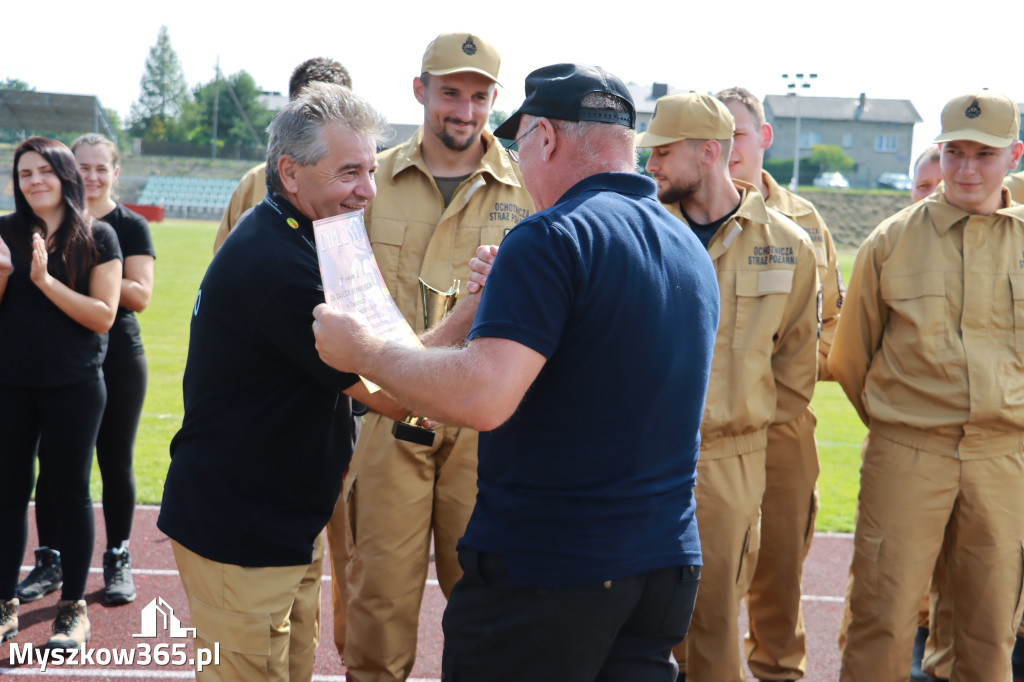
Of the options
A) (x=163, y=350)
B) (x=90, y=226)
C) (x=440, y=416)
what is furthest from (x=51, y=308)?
(x=163, y=350)

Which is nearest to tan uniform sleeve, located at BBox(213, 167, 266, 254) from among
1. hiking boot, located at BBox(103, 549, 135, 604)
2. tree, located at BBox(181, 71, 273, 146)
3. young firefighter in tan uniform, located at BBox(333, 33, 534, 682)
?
young firefighter in tan uniform, located at BBox(333, 33, 534, 682)

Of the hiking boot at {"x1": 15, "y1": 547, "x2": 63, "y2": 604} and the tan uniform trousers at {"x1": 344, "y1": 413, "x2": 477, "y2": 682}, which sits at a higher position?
the tan uniform trousers at {"x1": 344, "y1": 413, "x2": 477, "y2": 682}

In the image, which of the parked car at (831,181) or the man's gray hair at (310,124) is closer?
the man's gray hair at (310,124)

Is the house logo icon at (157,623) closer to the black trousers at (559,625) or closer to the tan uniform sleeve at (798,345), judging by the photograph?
the black trousers at (559,625)

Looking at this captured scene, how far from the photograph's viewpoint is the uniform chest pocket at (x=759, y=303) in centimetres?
394

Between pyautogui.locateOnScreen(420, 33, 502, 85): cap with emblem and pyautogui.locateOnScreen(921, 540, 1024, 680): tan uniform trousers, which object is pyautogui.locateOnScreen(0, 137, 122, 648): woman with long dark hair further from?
pyautogui.locateOnScreen(921, 540, 1024, 680): tan uniform trousers

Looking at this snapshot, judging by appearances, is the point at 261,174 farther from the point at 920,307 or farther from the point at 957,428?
the point at 957,428

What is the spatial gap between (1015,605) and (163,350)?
1305cm

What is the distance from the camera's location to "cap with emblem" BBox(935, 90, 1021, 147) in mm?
3881

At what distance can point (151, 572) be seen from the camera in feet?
17.5

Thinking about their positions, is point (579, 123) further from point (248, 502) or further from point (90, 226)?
point (90, 226)

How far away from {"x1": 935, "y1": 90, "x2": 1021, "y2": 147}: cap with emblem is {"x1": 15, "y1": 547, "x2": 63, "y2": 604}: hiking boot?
4967mm

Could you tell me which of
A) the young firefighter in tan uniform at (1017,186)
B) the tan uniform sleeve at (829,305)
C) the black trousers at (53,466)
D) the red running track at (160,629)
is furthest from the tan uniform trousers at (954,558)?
the black trousers at (53,466)

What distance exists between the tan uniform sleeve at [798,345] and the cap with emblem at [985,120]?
794 millimetres
